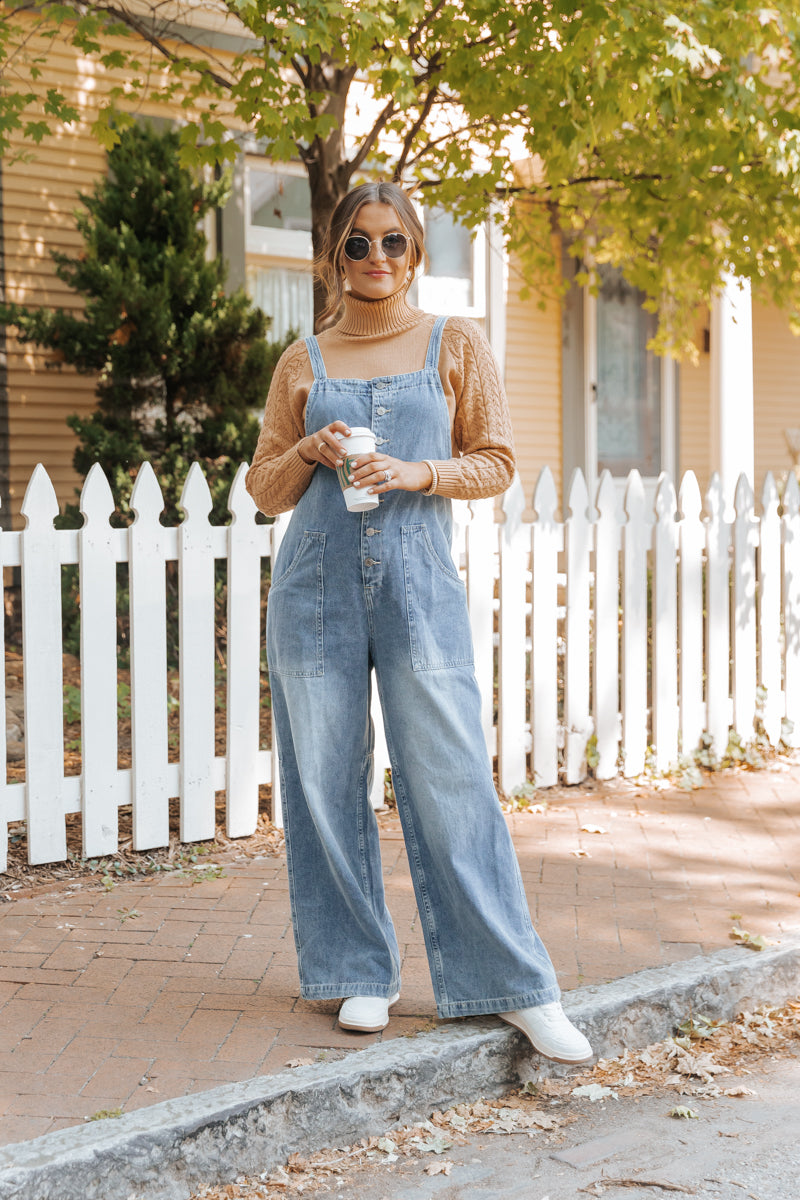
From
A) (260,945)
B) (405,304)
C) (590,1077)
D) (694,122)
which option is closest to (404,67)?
(694,122)

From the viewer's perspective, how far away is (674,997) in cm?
317

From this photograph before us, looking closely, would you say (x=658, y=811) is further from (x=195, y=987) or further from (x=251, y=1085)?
(x=251, y=1085)

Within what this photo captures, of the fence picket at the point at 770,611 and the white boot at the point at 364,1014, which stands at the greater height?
the fence picket at the point at 770,611

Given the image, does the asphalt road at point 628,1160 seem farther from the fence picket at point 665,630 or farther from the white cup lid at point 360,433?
the fence picket at point 665,630

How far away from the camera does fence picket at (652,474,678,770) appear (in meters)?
5.47

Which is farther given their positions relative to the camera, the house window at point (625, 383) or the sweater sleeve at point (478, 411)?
the house window at point (625, 383)

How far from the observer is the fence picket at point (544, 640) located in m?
5.14

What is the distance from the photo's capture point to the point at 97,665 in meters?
4.23

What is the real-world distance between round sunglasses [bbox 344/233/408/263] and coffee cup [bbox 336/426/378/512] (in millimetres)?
495

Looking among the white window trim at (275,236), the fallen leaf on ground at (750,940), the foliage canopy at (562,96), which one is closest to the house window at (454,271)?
the white window trim at (275,236)

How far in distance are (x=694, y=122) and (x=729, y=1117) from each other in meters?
4.37

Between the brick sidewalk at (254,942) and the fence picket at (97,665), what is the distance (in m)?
0.25

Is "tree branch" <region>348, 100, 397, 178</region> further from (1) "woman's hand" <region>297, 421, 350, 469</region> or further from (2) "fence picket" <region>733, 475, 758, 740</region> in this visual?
(1) "woman's hand" <region>297, 421, 350, 469</region>

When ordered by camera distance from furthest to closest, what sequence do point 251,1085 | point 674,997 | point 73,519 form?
point 73,519, point 674,997, point 251,1085
